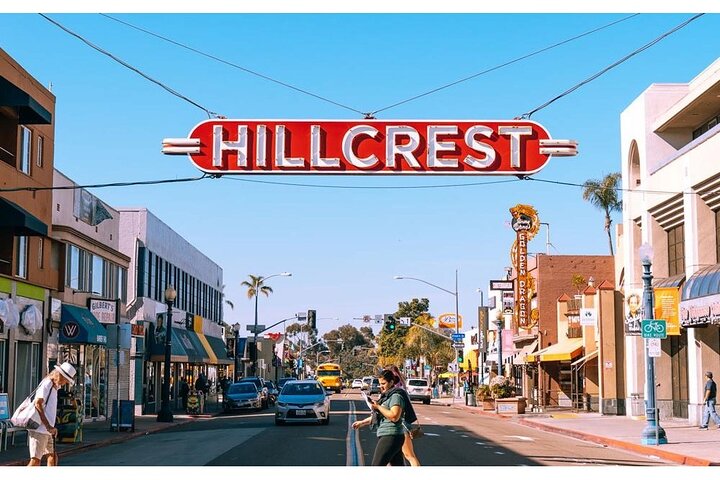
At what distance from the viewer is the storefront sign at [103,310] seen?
123 feet

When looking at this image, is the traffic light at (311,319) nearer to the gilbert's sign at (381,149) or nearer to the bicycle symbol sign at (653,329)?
the bicycle symbol sign at (653,329)

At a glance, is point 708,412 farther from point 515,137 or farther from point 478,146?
point 478,146

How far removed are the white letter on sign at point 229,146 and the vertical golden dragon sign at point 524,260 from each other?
4198cm

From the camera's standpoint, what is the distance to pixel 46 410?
47.9ft

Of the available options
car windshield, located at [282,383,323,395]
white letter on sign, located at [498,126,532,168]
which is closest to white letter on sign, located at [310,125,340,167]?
white letter on sign, located at [498,126,532,168]

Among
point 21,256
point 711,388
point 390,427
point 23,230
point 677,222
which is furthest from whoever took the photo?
point 677,222

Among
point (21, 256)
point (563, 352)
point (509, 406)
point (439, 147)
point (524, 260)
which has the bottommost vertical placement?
point (509, 406)

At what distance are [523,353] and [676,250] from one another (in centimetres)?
2796

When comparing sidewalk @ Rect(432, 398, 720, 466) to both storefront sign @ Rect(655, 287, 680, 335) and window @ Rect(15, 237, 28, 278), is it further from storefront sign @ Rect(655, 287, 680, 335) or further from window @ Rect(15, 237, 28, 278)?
window @ Rect(15, 237, 28, 278)

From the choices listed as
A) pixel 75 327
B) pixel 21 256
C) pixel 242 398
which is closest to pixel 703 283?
pixel 75 327

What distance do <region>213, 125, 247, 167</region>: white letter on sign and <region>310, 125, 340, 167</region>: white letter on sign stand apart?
140 cm

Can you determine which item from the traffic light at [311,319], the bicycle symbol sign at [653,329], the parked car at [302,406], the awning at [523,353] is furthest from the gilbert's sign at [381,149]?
the traffic light at [311,319]

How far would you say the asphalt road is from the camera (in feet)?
65.2
